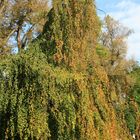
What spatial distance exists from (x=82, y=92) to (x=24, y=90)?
1.27 m

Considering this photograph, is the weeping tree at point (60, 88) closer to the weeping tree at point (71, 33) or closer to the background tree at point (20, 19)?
the weeping tree at point (71, 33)

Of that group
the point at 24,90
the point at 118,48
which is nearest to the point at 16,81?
the point at 24,90

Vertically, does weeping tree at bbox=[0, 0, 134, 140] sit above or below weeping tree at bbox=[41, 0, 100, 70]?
below

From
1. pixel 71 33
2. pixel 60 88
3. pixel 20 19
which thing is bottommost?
pixel 60 88

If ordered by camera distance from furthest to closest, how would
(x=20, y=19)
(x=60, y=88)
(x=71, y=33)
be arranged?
1. (x=20, y=19)
2. (x=71, y=33)
3. (x=60, y=88)

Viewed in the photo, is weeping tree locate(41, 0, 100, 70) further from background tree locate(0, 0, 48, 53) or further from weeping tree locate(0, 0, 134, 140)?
background tree locate(0, 0, 48, 53)

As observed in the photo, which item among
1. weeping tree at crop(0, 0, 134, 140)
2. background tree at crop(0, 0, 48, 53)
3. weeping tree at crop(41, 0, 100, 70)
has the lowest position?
weeping tree at crop(0, 0, 134, 140)

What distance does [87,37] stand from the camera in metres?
11.5

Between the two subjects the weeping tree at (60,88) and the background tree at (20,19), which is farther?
the background tree at (20,19)

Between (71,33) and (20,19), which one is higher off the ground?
(20,19)

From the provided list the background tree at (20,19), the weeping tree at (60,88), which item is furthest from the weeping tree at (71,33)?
the background tree at (20,19)

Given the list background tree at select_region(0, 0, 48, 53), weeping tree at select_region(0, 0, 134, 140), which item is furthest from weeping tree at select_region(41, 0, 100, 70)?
background tree at select_region(0, 0, 48, 53)

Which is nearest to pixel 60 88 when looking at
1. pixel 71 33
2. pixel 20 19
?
pixel 71 33

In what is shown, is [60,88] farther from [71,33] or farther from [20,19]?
[20,19]
